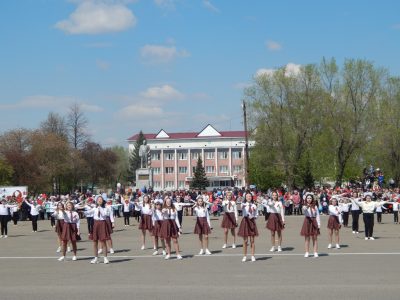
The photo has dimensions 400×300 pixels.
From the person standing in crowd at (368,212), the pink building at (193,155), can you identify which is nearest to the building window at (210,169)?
the pink building at (193,155)

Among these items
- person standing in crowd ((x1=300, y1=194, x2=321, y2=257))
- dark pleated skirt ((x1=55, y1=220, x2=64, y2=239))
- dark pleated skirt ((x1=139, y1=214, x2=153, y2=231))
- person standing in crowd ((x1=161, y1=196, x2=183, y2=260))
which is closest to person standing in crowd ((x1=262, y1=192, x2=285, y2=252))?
person standing in crowd ((x1=300, y1=194, x2=321, y2=257))

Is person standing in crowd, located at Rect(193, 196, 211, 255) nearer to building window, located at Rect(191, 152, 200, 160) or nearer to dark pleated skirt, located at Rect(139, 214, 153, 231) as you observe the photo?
dark pleated skirt, located at Rect(139, 214, 153, 231)

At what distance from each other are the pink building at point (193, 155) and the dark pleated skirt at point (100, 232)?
109224 mm

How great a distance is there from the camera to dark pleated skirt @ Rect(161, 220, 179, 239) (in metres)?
17.7

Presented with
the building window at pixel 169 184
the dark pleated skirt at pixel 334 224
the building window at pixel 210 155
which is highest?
the building window at pixel 210 155

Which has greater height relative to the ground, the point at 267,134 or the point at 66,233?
the point at 267,134

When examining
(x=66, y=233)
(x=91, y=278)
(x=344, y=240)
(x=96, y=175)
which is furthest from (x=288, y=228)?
(x=96, y=175)

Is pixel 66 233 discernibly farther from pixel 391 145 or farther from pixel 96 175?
pixel 96 175

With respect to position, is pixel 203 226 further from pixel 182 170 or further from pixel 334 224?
pixel 182 170

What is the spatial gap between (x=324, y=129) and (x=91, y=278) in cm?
4566

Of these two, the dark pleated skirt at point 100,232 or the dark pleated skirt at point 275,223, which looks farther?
the dark pleated skirt at point 275,223

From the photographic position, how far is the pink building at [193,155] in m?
128

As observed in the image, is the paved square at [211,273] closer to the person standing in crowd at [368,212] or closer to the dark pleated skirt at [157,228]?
the person standing in crowd at [368,212]

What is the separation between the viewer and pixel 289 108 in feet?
189
